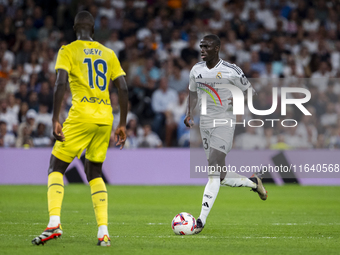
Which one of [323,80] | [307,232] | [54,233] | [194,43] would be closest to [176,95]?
[194,43]

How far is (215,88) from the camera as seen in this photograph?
24.9 ft

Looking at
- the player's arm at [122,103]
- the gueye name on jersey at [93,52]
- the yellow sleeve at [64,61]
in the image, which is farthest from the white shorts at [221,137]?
the yellow sleeve at [64,61]

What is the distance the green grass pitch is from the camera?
19.3 feet

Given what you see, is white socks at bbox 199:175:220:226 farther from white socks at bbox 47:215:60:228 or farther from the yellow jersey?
white socks at bbox 47:215:60:228

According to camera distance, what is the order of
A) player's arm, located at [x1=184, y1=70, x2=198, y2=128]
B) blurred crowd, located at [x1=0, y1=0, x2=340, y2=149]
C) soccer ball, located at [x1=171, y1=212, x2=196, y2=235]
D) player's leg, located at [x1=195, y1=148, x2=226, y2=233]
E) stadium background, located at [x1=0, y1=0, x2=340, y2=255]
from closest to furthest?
soccer ball, located at [x1=171, y1=212, x2=196, y2=235], stadium background, located at [x1=0, y1=0, x2=340, y2=255], player's leg, located at [x1=195, y1=148, x2=226, y2=233], player's arm, located at [x1=184, y1=70, x2=198, y2=128], blurred crowd, located at [x1=0, y1=0, x2=340, y2=149]

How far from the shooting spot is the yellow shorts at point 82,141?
5.89 metres

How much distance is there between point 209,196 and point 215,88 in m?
1.43

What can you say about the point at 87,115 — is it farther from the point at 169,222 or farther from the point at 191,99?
the point at 169,222

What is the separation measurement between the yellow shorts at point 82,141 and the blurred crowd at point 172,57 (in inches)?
386

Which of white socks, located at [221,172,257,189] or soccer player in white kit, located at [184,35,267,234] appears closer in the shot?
soccer player in white kit, located at [184,35,267,234]

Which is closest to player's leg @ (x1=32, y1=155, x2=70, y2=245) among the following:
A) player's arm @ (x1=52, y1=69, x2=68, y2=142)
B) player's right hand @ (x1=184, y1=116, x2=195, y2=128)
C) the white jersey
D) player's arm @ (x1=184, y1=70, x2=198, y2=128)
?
player's arm @ (x1=52, y1=69, x2=68, y2=142)

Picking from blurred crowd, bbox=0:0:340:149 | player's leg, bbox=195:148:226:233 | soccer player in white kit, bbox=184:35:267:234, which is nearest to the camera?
player's leg, bbox=195:148:226:233

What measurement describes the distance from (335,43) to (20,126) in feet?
38.1

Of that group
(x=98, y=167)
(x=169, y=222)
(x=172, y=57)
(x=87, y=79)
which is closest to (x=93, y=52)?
(x=87, y=79)
